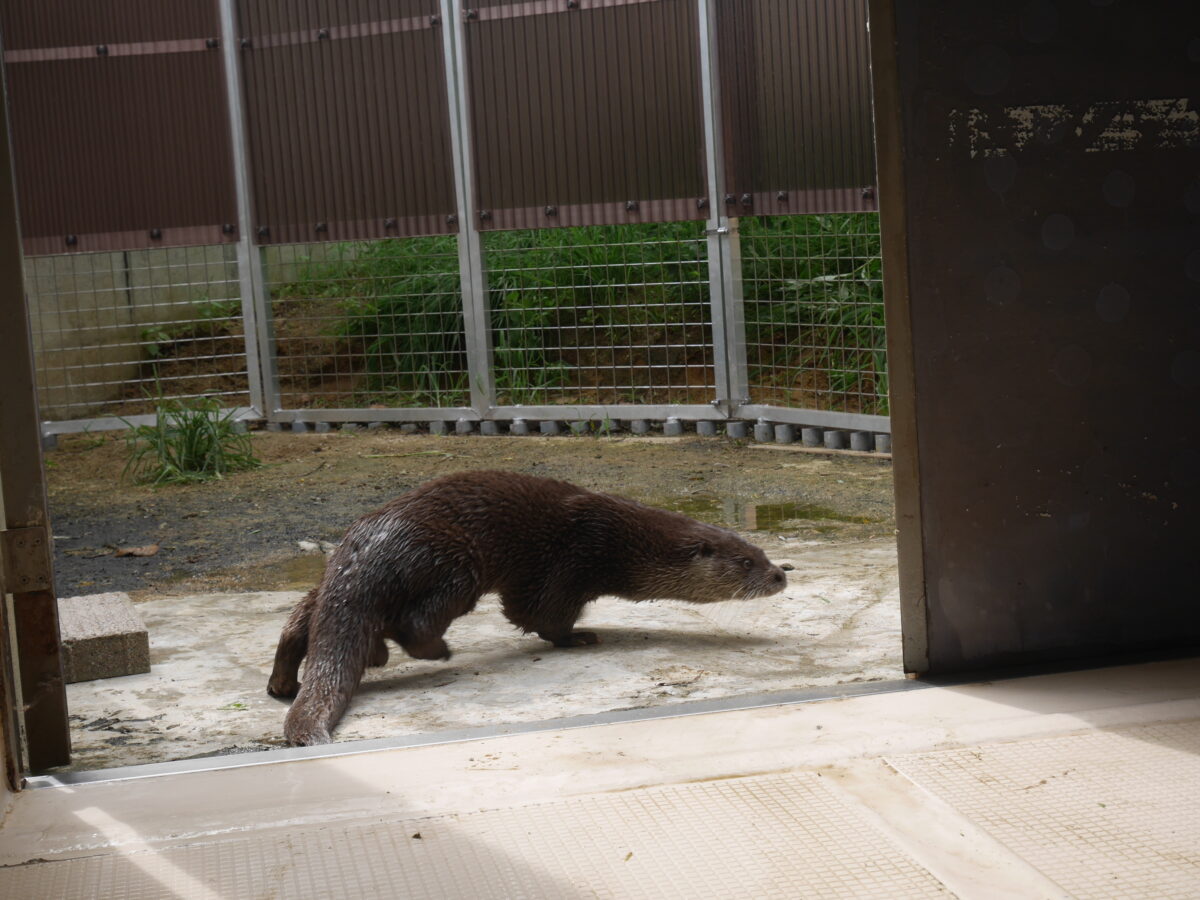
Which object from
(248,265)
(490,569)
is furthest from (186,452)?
(490,569)

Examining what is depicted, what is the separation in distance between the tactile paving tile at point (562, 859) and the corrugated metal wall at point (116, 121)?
6.71m

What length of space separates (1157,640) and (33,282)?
753 centimetres

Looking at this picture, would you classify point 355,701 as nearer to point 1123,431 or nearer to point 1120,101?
point 1123,431

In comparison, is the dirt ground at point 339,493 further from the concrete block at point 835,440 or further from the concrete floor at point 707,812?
the concrete floor at point 707,812

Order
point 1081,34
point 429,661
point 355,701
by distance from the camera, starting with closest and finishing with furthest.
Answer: point 1081,34
point 355,701
point 429,661

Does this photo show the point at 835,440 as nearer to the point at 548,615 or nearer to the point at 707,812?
the point at 548,615

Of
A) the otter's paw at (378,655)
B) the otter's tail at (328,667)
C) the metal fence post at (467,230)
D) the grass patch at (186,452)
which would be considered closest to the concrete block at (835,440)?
the metal fence post at (467,230)

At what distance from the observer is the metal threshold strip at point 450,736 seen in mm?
2670

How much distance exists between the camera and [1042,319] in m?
2.95

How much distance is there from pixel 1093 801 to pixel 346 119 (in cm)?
686

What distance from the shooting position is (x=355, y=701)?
142 inches

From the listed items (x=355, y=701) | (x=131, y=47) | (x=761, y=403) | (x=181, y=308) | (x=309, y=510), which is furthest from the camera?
(x=181, y=308)

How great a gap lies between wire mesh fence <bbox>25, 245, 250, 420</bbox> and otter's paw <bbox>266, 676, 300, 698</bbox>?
5.11m

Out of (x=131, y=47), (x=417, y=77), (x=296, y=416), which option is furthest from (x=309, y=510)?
(x=131, y=47)
